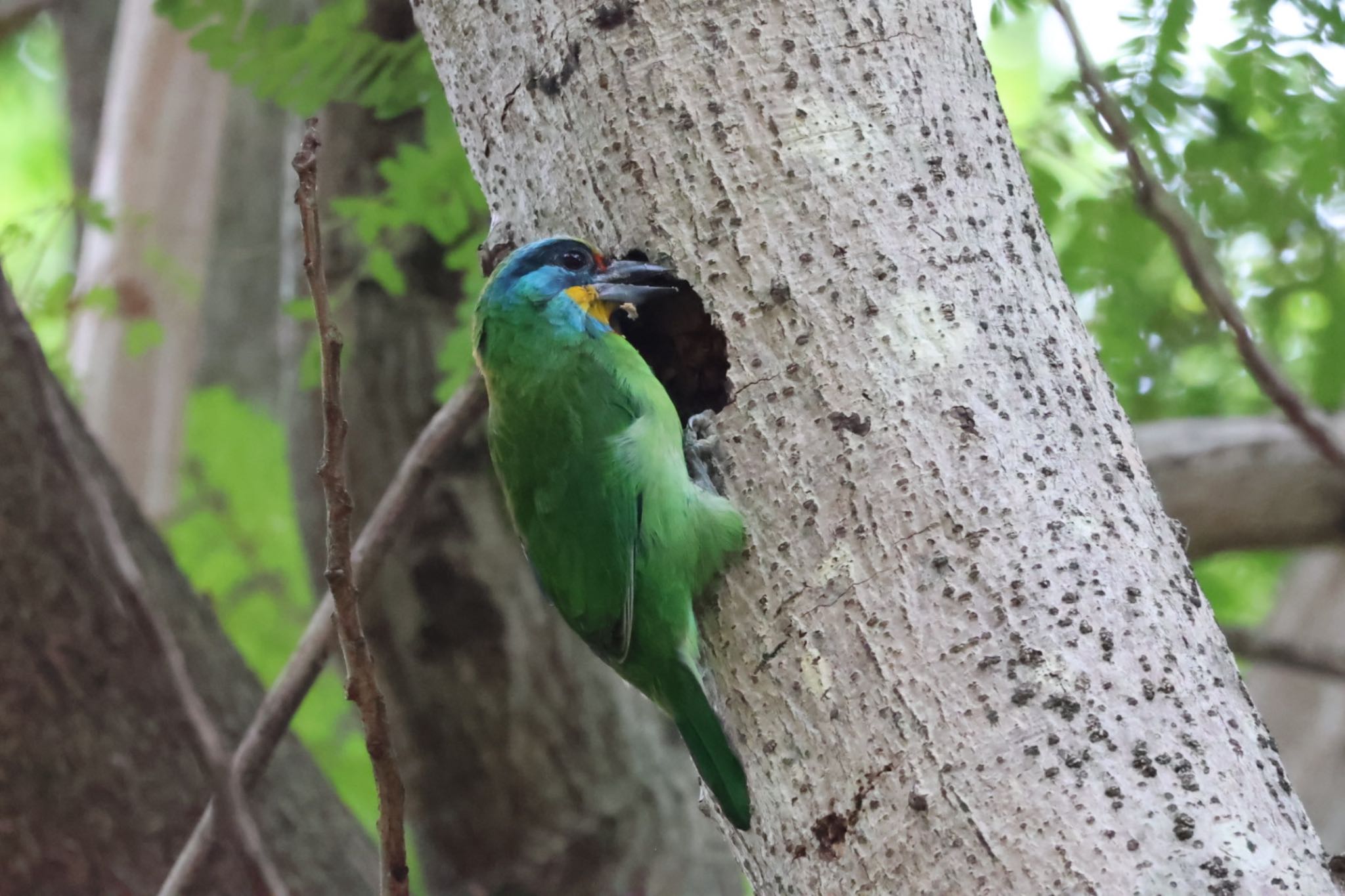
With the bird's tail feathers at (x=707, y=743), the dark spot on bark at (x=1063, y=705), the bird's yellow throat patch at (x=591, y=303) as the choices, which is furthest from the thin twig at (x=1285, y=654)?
the dark spot on bark at (x=1063, y=705)

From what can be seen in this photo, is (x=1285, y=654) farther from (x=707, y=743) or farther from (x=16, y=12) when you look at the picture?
(x=16, y=12)

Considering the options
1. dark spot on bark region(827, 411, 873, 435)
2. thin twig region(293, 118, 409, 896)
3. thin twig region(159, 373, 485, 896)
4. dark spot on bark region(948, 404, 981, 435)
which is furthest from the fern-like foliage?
dark spot on bark region(948, 404, 981, 435)

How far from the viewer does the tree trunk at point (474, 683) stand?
4648 mm

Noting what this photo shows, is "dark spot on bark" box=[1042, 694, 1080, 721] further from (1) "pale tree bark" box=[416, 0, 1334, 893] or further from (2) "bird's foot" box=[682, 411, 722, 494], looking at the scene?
(2) "bird's foot" box=[682, 411, 722, 494]

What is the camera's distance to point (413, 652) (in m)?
4.64

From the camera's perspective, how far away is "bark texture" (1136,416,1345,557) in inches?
189

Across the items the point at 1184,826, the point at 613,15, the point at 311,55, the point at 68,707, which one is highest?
the point at 613,15

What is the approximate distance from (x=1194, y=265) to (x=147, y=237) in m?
3.44

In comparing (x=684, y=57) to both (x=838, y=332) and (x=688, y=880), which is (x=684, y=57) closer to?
(x=838, y=332)

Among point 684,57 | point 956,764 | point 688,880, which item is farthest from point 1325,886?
point 688,880

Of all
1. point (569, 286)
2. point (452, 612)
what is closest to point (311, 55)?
point (569, 286)

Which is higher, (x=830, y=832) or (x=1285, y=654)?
(x=830, y=832)

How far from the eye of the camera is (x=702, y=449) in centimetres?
232

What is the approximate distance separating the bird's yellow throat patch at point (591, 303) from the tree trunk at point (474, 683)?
6.12 feet
